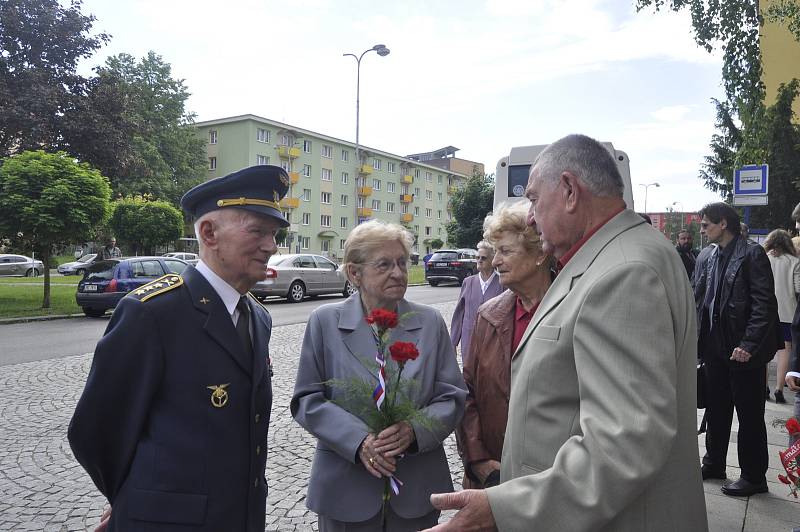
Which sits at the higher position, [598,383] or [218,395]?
[598,383]

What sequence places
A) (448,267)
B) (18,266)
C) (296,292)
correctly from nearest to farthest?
(296,292)
(448,267)
(18,266)

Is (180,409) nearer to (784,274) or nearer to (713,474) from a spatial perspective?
(713,474)

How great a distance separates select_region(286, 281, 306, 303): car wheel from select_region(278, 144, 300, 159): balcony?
3734 centimetres

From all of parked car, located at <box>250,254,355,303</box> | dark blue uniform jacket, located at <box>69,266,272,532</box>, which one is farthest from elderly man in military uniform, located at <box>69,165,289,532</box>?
parked car, located at <box>250,254,355,303</box>

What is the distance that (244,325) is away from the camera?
211 centimetres

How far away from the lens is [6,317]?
46.9ft

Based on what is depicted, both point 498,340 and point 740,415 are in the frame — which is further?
point 740,415

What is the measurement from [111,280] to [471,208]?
27344 mm

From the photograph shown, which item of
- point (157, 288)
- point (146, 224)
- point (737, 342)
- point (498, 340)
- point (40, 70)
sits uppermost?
point (40, 70)

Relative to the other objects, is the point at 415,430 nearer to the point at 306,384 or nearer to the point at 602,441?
the point at 306,384

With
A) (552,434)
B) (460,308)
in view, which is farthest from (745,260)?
(552,434)

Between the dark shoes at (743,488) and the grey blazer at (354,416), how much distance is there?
9.58 feet

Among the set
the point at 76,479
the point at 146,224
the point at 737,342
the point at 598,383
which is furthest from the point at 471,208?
the point at 598,383

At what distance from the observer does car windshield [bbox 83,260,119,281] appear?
47.9 feet
